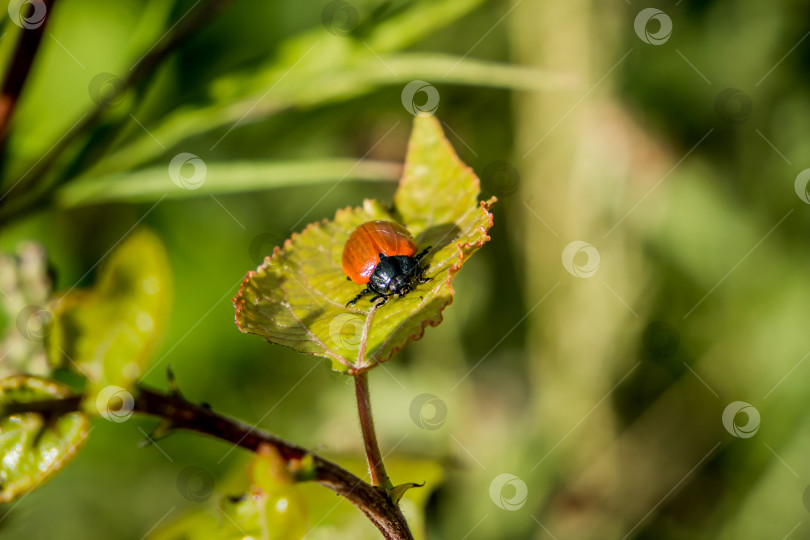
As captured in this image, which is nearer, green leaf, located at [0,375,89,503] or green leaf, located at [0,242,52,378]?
green leaf, located at [0,375,89,503]

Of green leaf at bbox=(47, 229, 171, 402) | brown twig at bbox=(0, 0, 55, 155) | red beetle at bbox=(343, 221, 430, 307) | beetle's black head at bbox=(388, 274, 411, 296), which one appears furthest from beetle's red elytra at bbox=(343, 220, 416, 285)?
brown twig at bbox=(0, 0, 55, 155)

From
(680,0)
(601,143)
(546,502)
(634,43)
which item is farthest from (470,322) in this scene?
(680,0)

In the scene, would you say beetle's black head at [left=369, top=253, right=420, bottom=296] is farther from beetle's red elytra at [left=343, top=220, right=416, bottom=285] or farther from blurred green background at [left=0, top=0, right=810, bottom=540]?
blurred green background at [left=0, top=0, right=810, bottom=540]

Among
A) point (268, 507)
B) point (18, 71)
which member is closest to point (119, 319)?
point (268, 507)

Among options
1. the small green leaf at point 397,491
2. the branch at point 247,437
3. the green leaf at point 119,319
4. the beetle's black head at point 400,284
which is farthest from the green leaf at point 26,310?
the beetle's black head at point 400,284

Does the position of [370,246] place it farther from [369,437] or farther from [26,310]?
[26,310]

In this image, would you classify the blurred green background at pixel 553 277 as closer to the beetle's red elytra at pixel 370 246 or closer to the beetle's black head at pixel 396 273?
the beetle's black head at pixel 396 273

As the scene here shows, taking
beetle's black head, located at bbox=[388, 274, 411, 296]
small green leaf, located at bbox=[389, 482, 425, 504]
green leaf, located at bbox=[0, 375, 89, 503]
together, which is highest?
beetle's black head, located at bbox=[388, 274, 411, 296]
